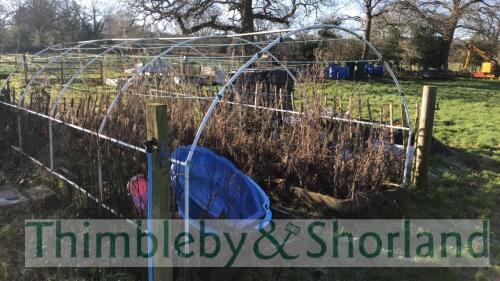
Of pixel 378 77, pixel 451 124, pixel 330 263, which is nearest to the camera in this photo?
pixel 330 263

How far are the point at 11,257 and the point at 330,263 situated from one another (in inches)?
98.6

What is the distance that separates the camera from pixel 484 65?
25734 mm

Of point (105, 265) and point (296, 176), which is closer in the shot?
point (105, 265)

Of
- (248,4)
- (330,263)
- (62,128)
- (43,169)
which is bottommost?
(330,263)

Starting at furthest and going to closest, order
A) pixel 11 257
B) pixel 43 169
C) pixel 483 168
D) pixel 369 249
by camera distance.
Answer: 1. pixel 483 168
2. pixel 43 169
3. pixel 369 249
4. pixel 11 257

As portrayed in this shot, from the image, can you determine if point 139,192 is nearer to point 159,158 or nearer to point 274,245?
point 159,158

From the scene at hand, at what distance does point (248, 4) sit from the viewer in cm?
1812

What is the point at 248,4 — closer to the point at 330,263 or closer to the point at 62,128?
the point at 62,128

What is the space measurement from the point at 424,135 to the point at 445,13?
21.9m

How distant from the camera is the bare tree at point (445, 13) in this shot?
69.7 feet

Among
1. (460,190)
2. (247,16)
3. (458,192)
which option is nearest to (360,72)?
(247,16)

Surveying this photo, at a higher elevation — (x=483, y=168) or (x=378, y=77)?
(x=378, y=77)

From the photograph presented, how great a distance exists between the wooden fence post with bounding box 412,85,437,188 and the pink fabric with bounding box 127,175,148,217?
3.19 meters

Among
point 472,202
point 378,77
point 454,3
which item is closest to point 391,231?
point 472,202
